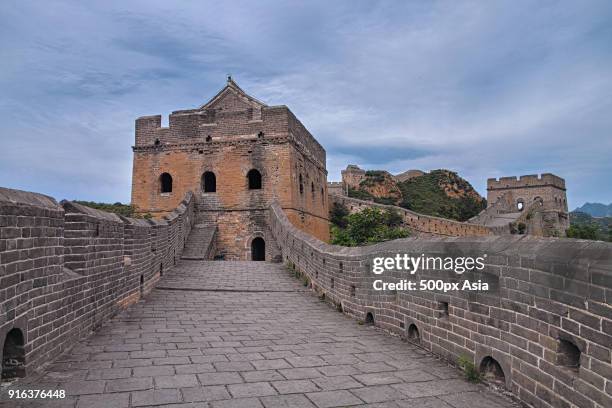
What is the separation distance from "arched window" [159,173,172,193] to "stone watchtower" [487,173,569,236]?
1701 inches

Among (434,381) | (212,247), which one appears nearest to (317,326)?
(434,381)

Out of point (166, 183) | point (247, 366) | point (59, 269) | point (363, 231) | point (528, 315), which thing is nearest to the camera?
point (528, 315)

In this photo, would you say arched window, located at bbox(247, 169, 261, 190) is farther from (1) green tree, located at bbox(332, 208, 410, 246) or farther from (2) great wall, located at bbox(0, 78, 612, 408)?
(2) great wall, located at bbox(0, 78, 612, 408)

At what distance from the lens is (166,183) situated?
2253 centimetres

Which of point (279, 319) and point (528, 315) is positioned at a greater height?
point (528, 315)

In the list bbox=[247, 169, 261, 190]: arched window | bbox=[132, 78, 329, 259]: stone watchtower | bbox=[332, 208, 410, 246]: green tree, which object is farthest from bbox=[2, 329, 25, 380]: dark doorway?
bbox=[247, 169, 261, 190]: arched window

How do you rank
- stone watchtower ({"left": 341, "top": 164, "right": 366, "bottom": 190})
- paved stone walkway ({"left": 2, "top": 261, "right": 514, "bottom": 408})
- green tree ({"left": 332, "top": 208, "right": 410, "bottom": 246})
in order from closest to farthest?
paved stone walkway ({"left": 2, "top": 261, "right": 514, "bottom": 408}), green tree ({"left": 332, "top": 208, "right": 410, "bottom": 246}), stone watchtower ({"left": 341, "top": 164, "right": 366, "bottom": 190})

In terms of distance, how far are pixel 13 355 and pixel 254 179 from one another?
62.7ft

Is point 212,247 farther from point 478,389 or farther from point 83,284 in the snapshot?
point 478,389

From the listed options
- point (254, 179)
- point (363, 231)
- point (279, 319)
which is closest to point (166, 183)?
point (254, 179)

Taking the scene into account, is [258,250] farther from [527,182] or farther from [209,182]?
[527,182]

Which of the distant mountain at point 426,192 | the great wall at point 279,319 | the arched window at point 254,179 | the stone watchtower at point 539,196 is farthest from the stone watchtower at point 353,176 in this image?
the great wall at point 279,319

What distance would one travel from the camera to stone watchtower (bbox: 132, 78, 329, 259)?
68.8ft

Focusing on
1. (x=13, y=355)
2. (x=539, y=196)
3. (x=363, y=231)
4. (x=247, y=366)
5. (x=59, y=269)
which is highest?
(x=539, y=196)
